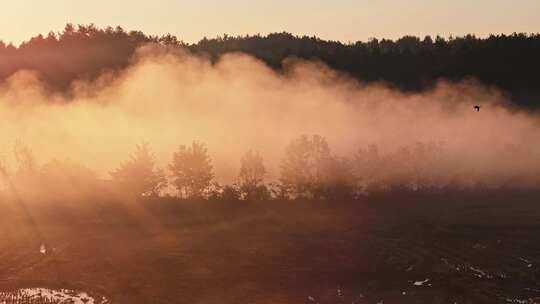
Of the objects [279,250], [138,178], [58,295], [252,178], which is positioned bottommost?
[58,295]

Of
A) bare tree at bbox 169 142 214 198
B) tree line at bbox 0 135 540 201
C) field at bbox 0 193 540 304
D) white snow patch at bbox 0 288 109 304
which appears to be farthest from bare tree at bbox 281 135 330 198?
white snow patch at bbox 0 288 109 304

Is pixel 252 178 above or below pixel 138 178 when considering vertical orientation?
below

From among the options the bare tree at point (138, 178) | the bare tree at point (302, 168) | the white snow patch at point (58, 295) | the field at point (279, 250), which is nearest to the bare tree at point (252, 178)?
the field at point (279, 250)

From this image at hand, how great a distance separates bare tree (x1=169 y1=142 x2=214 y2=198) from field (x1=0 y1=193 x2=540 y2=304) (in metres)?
→ 6.60

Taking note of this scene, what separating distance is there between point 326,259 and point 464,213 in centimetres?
4233

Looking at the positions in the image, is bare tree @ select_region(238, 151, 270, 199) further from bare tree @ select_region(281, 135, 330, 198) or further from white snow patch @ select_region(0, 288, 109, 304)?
white snow patch @ select_region(0, 288, 109, 304)

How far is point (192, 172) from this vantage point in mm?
142375

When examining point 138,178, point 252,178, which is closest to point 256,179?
point 252,178

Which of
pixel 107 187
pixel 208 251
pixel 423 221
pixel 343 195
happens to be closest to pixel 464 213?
pixel 423 221

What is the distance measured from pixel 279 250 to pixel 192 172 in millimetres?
43808

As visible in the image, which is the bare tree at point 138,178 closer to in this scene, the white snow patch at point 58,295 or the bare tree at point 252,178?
the bare tree at point 252,178

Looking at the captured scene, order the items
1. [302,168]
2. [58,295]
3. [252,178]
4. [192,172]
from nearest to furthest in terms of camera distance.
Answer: [58,295]
[192,172]
[252,178]
[302,168]

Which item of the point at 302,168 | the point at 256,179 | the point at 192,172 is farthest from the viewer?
Answer: the point at 302,168

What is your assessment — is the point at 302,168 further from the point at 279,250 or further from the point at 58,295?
the point at 58,295
